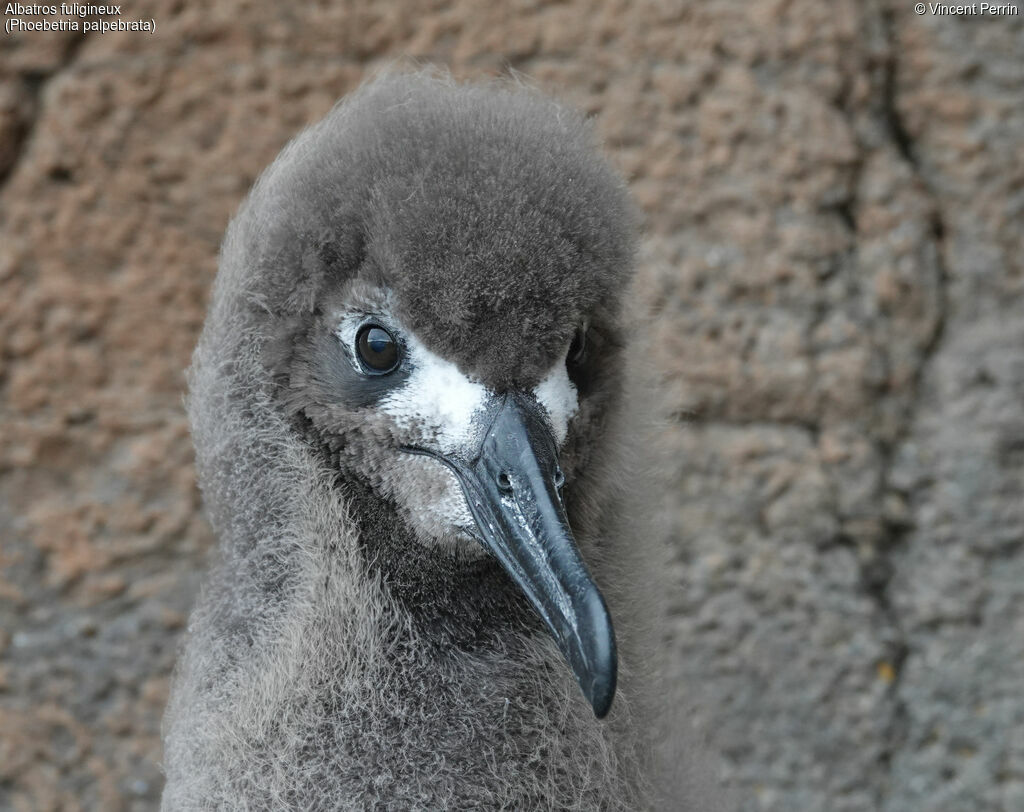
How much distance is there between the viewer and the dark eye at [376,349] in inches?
47.9

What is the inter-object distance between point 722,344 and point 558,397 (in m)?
0.94

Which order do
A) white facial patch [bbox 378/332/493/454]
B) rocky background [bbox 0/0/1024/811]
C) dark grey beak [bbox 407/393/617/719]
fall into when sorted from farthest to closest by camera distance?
rocky background [bbox 0/0/1024/811] → white facial patch [bbox 378/332/493/454] → dark grey beak [bbox 407/393/617/719]

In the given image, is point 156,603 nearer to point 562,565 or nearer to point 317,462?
point 317,462

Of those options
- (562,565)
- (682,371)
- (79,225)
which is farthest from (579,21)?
(562,565)

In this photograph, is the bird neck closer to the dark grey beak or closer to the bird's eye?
the dark grey beak

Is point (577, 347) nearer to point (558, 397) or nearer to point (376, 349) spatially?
point (558, 397)

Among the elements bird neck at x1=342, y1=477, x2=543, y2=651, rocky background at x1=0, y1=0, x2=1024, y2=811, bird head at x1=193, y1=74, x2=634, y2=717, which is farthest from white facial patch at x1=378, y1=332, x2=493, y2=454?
rocky background at x1=0, y1=0, x2=1024, y2=811

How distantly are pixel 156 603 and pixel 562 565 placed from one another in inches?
48.2

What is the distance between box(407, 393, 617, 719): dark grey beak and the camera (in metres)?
1.08

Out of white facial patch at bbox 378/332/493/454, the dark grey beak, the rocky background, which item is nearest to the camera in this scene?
the dark grey beak

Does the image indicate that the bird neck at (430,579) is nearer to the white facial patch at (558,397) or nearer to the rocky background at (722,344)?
the white facial patch at (558,397)

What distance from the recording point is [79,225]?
198 cm

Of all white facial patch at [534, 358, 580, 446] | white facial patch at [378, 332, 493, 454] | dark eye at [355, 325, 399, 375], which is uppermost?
dark eye at [355, 325, 399, 375]

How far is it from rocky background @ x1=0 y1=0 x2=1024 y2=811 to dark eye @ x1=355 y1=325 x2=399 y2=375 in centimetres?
89
